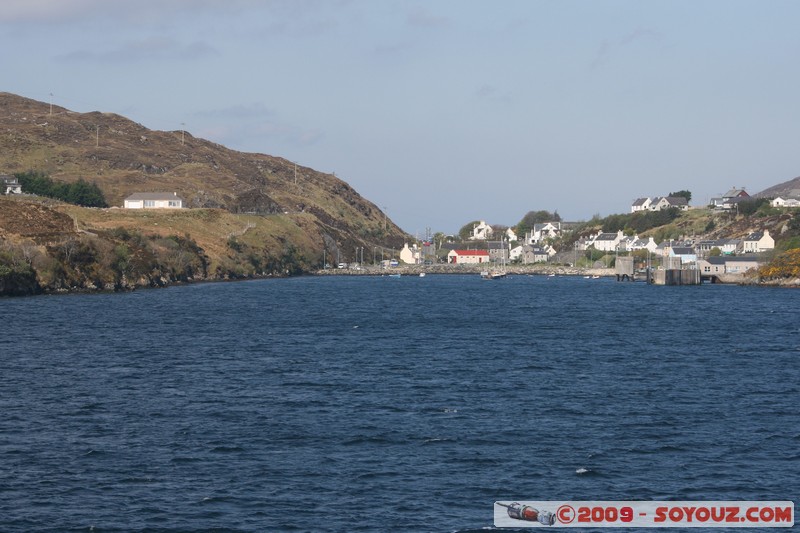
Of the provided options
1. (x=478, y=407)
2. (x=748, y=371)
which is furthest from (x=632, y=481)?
(x=748, y=371)

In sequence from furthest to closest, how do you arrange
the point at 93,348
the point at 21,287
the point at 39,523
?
the point at 21,287, the point at 93,348, the point at 39,523

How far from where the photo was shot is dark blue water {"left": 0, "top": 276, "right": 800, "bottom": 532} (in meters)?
34.4

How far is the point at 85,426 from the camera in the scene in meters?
45.5

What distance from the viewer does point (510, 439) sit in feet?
143

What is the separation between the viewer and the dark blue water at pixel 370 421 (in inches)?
1356

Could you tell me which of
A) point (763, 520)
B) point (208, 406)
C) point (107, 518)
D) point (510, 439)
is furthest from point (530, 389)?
point (107, 518)

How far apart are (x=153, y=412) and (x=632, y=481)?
927 inches

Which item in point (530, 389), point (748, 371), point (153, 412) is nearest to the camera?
point (153, 412)

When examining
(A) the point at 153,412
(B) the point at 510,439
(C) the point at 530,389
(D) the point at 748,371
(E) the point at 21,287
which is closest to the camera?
(B) the point at 510,439

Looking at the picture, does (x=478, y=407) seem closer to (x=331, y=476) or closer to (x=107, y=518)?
(x=331, y=476)

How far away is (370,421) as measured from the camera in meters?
47.5

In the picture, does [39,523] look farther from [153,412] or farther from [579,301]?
[579,301]

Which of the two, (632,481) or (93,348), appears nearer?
(632,481)

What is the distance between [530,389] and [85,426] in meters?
24.4
